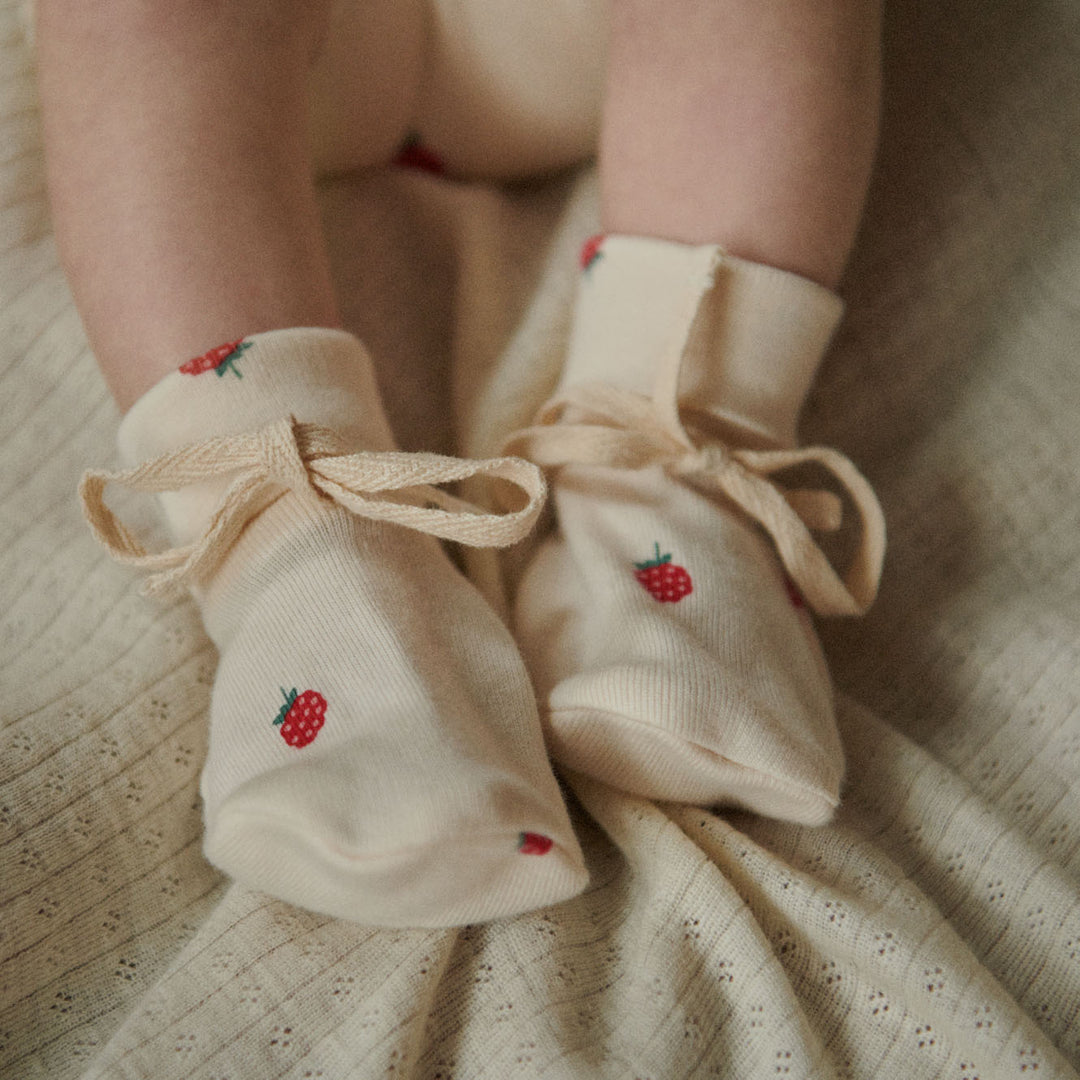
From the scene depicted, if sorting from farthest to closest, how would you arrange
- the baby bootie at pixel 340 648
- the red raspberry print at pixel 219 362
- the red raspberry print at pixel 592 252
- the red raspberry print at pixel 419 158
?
the red raspberry print at pixel 419 158 < the red raspberry print at pixel 592 252 < the red raspberry print at pixel 219 362 < the baby bootie at pixel 340 648

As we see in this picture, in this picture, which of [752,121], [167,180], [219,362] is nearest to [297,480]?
[219,362]

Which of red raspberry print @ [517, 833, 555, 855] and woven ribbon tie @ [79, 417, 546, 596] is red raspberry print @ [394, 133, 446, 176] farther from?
red raspberry print @ [517, 833, 555, 855]

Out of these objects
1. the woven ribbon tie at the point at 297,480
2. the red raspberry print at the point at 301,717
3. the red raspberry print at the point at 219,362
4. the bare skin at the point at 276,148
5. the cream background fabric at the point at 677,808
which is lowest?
→ the cream background fabric at the point at 677,808

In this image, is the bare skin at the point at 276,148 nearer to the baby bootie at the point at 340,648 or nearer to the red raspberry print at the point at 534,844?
the baby bootie at the point at 340,648

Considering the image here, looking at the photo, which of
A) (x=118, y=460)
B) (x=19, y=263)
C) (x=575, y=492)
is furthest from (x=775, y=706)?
(x=19, y=263)

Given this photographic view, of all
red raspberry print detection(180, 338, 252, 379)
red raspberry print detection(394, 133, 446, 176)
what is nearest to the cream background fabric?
red raspberry print detection(394, 133, 446, 176)

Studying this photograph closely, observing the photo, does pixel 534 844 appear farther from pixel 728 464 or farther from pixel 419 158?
pixel 419 158

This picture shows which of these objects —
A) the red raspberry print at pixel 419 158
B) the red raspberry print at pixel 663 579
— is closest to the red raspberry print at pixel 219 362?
the red raspberry print at pixel 663 579

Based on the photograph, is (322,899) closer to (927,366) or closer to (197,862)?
(197,862)

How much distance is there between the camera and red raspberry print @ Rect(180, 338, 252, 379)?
55cm

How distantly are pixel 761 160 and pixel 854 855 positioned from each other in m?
0.42

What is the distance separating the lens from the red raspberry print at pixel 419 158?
0.84 meters

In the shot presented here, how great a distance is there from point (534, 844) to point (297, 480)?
0.72 ft

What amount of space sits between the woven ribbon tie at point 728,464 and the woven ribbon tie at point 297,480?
0.08m
